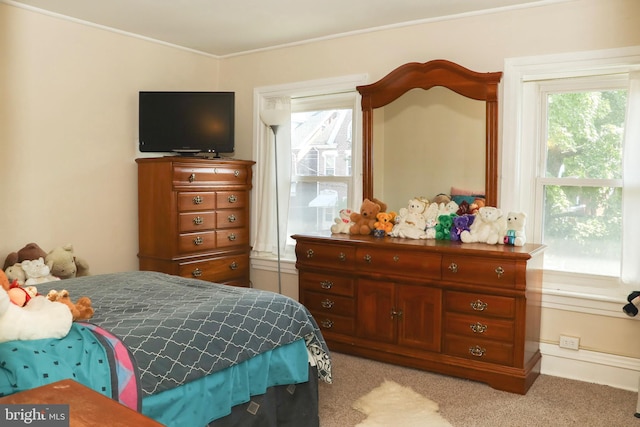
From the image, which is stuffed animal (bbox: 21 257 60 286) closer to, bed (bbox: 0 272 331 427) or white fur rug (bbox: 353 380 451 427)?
bed (bbox: 0 272 331 427)

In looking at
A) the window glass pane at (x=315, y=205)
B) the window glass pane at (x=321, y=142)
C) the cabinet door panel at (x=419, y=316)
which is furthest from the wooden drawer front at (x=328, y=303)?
the window glass pane at (x=321, y=142)

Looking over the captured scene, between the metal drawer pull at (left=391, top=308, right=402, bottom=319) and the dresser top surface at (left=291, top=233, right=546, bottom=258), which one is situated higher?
the dresser top surface at (left=291, top=233, right=546, bottom=258)

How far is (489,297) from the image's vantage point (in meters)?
3.31

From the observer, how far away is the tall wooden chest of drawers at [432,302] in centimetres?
326

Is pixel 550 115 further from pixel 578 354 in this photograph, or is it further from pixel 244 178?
pixel 244 178

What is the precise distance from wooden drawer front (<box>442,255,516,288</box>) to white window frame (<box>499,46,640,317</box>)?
0.56 metres

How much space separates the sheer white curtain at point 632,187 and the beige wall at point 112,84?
0.91ft

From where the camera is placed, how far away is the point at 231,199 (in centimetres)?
464

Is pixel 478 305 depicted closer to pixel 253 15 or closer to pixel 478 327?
pixel 478 327

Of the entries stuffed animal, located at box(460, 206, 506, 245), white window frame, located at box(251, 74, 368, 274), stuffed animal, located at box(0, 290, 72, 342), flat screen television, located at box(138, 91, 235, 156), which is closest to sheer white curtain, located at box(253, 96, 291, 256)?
white window frame, located at box(251, 74, 368, 274)

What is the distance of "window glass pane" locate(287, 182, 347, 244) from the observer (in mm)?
4652

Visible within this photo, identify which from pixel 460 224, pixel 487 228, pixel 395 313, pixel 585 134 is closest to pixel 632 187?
pixel 585 134

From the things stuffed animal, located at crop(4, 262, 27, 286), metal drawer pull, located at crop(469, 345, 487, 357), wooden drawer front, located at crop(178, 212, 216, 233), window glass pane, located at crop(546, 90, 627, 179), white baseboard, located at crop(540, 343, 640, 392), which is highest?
window glass pane, located at crop(546, 90, 627, 179)

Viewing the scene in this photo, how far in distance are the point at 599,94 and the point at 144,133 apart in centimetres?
323
